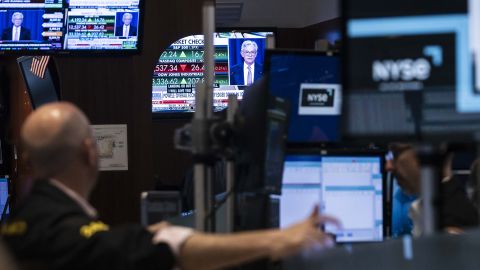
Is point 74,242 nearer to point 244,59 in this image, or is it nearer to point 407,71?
point 407,71

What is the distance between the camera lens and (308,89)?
3.46 meters

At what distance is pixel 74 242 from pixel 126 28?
3.45m

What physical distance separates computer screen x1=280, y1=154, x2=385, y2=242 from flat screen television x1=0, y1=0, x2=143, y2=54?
237cm

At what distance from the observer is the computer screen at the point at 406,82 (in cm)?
200

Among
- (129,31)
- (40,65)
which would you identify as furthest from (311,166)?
(40,65)

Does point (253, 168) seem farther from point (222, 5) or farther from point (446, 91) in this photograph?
point (222, 5)

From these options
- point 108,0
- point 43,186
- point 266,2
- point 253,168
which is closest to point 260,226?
point 253,168

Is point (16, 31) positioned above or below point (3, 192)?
above

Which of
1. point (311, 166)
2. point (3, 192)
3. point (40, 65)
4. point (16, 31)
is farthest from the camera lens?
point (3, 192)

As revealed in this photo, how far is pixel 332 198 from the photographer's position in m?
3.43

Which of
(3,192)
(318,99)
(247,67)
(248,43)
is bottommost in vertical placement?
(3,192)

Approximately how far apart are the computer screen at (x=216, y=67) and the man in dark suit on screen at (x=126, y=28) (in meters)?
2.81

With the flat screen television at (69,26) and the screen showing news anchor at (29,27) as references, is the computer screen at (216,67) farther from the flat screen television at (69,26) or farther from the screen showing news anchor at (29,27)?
the screen showing news anchor at (29,27)

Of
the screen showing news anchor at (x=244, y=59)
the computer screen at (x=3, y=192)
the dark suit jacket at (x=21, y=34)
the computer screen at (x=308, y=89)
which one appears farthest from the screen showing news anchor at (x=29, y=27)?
the screen showing news anchor at (x=244, y=59)
